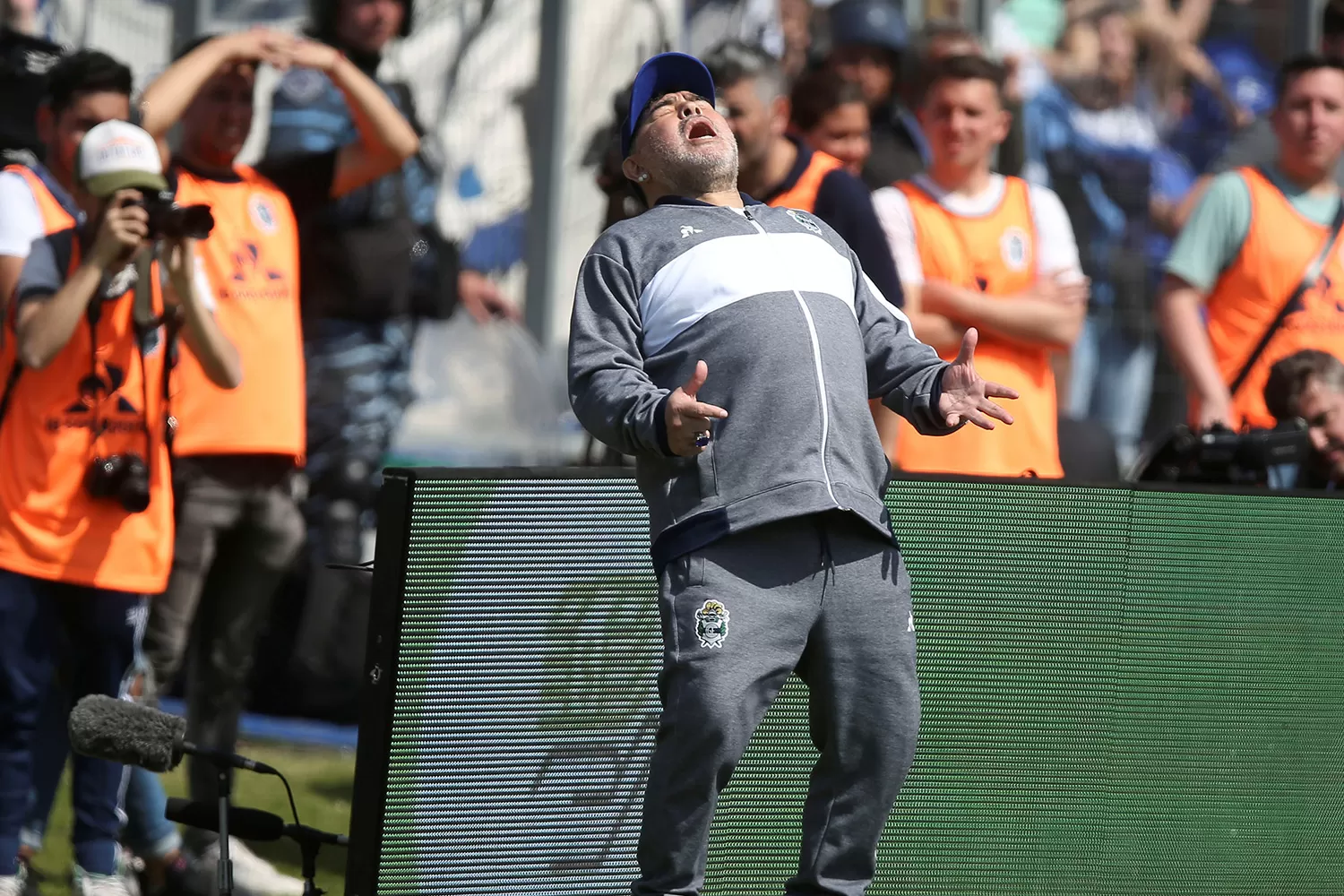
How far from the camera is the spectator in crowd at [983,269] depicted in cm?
538

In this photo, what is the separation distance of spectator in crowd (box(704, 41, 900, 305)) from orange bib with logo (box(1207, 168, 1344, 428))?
1.49 meters

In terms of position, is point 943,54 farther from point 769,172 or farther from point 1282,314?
point 769,172

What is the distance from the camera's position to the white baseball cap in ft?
15.7

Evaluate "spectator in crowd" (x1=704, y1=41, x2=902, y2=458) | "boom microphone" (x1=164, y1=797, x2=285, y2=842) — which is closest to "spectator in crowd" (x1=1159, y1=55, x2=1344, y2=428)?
"spectator in crowd" (x1=704, y1=41, x2=902, y2=458)

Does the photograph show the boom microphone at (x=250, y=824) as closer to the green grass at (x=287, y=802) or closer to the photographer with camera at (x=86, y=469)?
the photographer with camera at (x=86, y=469)

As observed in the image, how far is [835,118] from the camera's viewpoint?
6.00 metres

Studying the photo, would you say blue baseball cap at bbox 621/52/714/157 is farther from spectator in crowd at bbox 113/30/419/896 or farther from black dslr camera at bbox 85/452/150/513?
spectator in crowd at bbox 113/30/419/896

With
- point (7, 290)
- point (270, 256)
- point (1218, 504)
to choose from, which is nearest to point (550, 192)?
point (270, 256)

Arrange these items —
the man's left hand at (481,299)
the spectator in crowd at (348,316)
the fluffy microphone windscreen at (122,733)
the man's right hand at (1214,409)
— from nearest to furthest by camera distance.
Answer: the fluffy microphone windscreen at (122,733) < the man's right hand at (1214,409) < the spectator in crowd at (348,316) < the man's left hand at (481,299)

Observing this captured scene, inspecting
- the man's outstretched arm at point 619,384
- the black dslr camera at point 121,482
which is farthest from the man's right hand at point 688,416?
the black dslr camera at point 121,482

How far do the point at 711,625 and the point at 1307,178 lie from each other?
142 inches

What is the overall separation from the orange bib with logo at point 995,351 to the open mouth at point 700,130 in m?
1.86

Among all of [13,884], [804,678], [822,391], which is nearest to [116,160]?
[13,884]

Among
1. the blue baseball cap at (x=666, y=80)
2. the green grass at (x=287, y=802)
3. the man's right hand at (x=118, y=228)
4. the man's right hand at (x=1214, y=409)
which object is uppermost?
the blue baseball cap at (x=666, y=80)
